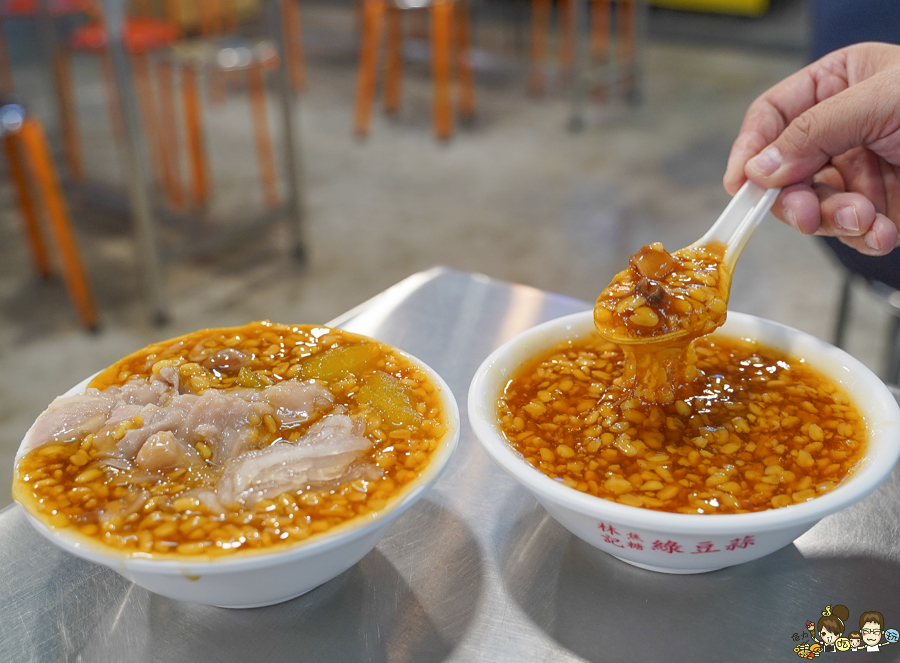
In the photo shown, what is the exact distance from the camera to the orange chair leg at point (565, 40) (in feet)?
19.7

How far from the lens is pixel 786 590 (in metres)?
0.95

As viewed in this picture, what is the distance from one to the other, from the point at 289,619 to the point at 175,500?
0.21 metres

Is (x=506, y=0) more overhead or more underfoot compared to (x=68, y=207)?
more overhead

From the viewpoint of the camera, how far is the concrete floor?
11.3ft

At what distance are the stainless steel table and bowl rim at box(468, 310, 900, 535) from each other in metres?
0.17

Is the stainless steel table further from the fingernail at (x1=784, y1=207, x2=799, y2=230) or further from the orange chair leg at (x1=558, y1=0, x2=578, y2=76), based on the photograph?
the orange chair leg at (x1=558, y1=0, x2=578, y2=76)

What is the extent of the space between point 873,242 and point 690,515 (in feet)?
2.38

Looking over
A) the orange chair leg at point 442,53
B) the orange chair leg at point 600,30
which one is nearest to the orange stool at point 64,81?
the orange chair leg at point 442,53

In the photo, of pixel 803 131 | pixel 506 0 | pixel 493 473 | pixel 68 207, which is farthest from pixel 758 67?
pixel 493 473

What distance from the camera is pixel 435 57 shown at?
196 inches

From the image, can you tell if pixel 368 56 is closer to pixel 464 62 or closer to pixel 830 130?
pixel 464 62

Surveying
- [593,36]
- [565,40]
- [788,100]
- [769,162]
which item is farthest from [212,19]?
[769,162]

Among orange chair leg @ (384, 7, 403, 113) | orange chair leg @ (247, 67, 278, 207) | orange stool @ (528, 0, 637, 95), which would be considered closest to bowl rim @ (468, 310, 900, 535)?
orange chair leg @ (247, 67, 278, 207)

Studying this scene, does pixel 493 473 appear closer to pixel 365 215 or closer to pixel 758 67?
pixel 365 215
